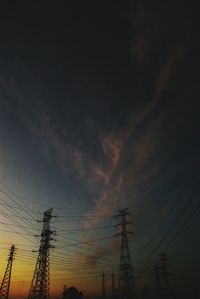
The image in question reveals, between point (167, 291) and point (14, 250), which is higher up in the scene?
point (14, 250)

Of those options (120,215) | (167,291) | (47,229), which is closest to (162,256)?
(167,291)

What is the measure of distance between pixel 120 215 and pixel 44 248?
17986 millimetres

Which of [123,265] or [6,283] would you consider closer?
[123,265]

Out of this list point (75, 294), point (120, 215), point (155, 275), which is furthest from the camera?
point (155, 275)

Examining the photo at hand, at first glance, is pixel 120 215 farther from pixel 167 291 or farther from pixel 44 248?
pixel 167 291

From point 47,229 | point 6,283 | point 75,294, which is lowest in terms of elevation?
point 75,294

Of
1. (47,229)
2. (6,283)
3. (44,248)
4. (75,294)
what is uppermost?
(47,229)

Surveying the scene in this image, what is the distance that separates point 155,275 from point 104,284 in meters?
35.3

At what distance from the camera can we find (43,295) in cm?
4888

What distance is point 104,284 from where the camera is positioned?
11850 cm

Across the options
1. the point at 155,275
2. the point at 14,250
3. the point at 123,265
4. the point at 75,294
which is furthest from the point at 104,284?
the point at 75,294

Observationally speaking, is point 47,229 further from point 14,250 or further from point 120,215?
point 120,215

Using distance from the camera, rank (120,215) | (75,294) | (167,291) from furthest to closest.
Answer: (167,291) < (120,215) < (75,294)

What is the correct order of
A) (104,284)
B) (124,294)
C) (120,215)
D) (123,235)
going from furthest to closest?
(104,284) < (120,215) < (123,235) < (124,294)
